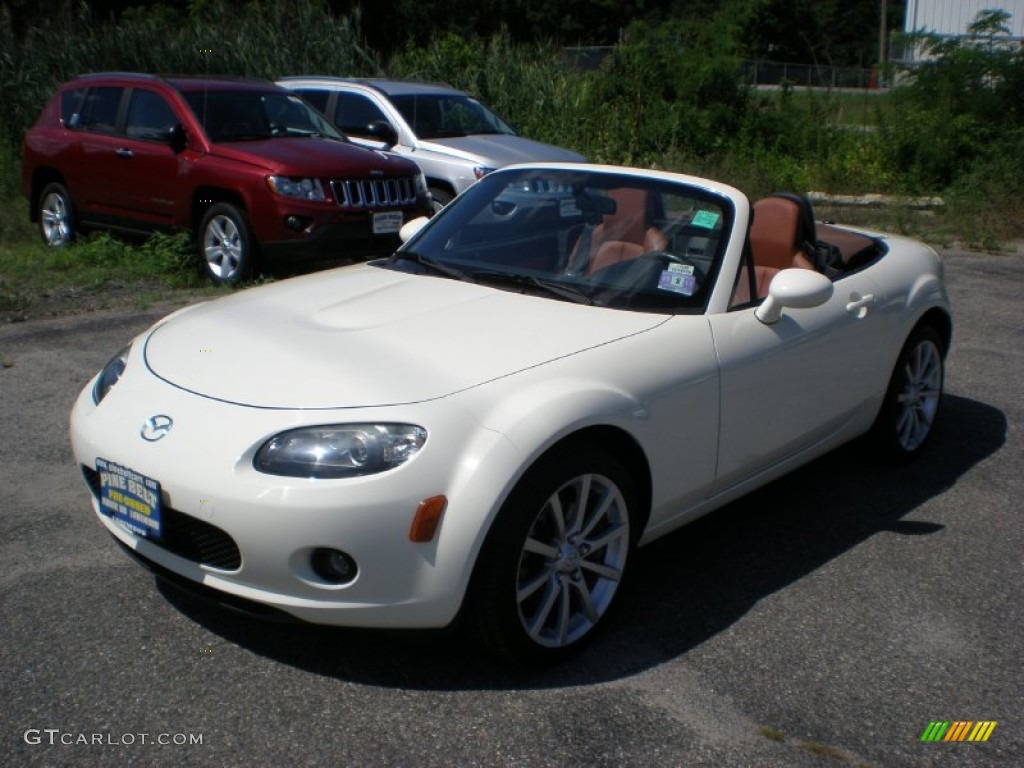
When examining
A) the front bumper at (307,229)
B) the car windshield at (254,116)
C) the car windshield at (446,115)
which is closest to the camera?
the front bumper at (307,229)

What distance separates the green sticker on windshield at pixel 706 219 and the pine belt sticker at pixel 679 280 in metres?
0.27

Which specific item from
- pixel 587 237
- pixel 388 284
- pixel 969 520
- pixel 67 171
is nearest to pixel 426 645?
pixel 388 284

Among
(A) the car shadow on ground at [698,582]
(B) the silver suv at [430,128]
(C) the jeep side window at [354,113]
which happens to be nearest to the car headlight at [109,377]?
(A) the car shadow on ground at [698,582]

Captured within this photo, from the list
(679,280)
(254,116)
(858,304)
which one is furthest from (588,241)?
(254,116)

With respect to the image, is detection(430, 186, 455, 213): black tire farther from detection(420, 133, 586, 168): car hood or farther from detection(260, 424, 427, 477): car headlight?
detection(260, 424, 427, 477): car headlight

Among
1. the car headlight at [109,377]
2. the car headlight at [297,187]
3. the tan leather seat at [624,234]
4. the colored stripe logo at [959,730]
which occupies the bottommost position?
the colored stripe logo at [959,730]

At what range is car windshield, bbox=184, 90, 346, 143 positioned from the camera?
10.1 m

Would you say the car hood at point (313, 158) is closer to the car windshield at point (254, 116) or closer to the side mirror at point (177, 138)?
the car windshield at point (254, 116)

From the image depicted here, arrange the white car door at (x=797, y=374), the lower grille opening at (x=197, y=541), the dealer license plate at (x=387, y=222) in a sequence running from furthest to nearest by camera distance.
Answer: the dealer license plate at (x=387, y=222), the white car door at (x=797, y=374), the lower grille opening at (x=197, y=541)

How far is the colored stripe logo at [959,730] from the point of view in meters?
3.31

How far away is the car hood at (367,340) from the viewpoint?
3439 millimetres

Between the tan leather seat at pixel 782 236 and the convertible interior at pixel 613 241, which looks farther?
the tan leather seat at pixel 782 236

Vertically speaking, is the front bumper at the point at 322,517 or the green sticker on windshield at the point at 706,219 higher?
the green sticker on windshield at the point at 706,219

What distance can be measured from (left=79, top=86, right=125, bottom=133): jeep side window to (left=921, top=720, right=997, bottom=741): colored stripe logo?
928cm
